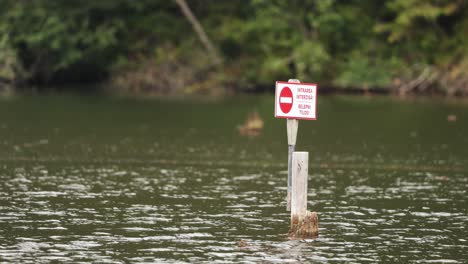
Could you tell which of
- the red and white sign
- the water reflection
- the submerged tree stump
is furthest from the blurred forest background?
the submerged tree stump

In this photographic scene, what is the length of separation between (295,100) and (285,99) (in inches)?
9.3

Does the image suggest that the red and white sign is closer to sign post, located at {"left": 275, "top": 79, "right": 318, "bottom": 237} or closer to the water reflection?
sign post, located at {"left": 275, "top": 79, "right": 318, "bottom": 237}

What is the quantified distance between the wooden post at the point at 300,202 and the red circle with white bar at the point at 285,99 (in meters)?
1.07

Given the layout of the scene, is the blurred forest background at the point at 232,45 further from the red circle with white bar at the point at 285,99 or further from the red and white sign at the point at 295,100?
the red circle with white bar at the point at 285,99

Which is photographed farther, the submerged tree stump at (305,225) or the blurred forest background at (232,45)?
the blurred forest background at (232,45)

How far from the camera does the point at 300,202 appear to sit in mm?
23672

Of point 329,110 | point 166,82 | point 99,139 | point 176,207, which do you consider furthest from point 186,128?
point 166,82

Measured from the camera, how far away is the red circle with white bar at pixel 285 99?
24047mm

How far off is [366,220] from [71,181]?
10701mm

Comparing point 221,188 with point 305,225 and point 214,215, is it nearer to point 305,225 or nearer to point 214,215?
point 214,215

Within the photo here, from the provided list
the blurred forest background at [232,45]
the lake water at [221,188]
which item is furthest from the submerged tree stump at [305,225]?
the blurred forest background at [232,45]

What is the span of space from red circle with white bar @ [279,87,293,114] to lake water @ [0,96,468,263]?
9.45ft

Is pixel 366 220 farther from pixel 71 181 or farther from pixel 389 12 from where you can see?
pixel 389 12

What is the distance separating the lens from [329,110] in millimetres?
63719
